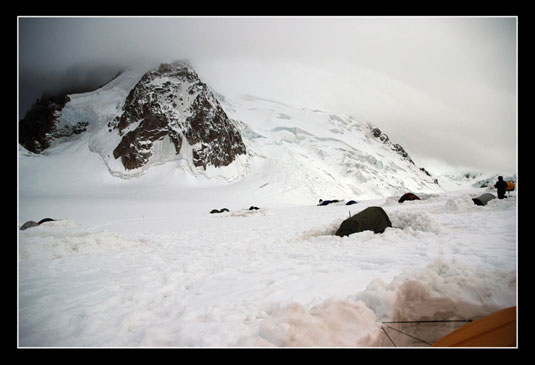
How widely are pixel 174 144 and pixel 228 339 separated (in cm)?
5616

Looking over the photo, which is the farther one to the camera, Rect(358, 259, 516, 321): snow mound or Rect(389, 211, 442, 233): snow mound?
Rect(389, 211, 442, 233): snow mound

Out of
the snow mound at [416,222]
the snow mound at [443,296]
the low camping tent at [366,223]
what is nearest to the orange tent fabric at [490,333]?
the snow mound at [443,296]

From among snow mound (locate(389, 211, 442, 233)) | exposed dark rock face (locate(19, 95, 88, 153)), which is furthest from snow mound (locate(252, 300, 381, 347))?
exposed dark rock face (locate(19, 95, 88, 153))

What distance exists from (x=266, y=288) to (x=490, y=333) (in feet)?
9.09

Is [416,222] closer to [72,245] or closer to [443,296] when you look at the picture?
[443,296]

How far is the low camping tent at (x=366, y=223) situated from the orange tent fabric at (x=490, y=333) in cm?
577

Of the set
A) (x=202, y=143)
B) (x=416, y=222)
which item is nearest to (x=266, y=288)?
(x=416, y=222)

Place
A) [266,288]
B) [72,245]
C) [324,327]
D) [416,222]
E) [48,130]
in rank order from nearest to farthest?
[324,327] < [266,288] < [72,245] < [416,222] < [48,130]

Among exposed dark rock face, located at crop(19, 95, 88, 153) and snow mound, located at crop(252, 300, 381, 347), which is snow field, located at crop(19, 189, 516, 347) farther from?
exposed dark rock face, located at crop(19, 95, 88, 153)

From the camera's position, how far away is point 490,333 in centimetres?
243

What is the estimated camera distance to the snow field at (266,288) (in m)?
2.77

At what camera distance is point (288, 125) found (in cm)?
7006

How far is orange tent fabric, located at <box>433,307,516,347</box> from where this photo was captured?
2.35m

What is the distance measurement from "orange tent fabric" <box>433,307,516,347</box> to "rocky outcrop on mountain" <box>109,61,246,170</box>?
53750 millimetres
